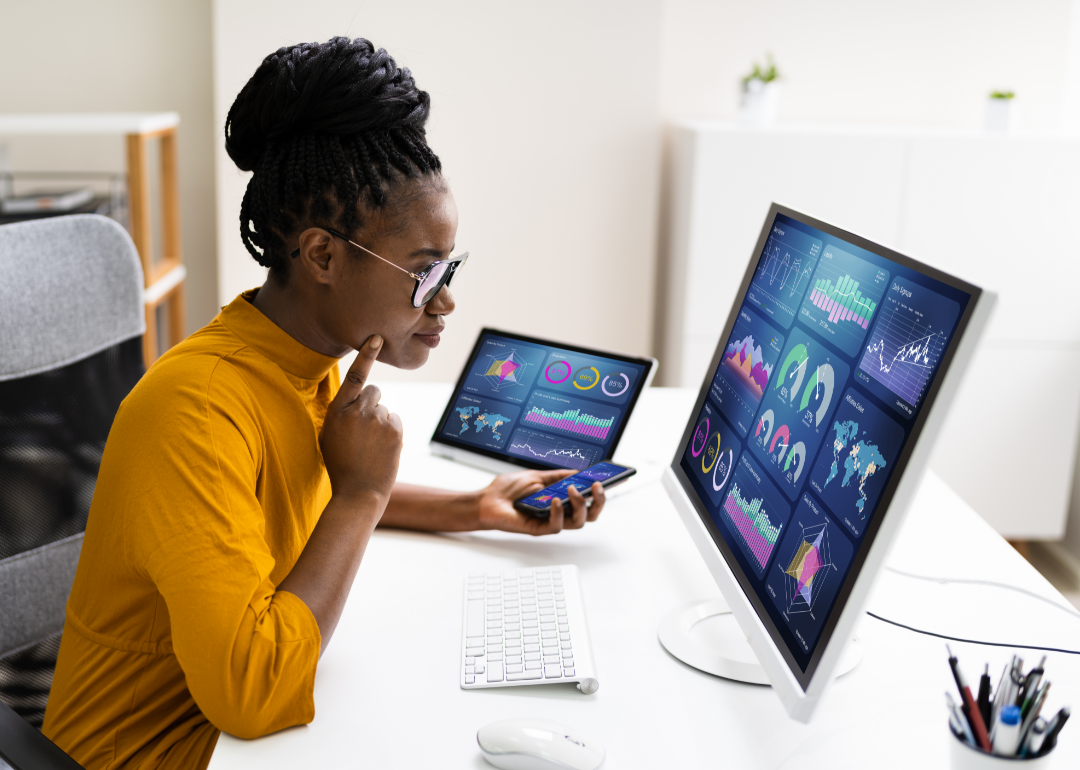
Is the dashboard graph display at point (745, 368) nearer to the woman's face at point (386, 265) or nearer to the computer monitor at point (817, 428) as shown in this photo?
the computer monitor at point (817, 428)

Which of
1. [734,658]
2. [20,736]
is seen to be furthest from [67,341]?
[734,658]

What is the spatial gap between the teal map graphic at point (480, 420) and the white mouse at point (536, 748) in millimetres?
706

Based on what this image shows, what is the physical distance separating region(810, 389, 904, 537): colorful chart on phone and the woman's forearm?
0.54m

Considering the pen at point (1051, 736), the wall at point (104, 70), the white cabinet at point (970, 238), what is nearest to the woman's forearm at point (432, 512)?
the pen at point (1051, 736)

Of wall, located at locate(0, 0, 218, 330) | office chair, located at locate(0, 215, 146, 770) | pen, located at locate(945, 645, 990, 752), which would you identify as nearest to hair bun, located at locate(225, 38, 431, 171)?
office chair, located at locate(0, 215, 146, 770)

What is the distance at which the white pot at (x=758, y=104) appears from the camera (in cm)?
271

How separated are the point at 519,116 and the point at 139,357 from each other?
1.69m

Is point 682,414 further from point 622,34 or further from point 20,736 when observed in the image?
point 622,34

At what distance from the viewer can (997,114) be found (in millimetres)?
2748

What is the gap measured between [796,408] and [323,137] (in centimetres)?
54

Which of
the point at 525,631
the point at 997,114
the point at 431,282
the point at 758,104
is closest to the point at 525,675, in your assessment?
the point at 525,631

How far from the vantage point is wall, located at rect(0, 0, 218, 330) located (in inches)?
110

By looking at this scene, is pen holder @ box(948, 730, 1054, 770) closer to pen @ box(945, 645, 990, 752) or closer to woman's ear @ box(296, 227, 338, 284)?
pen @ box(945, 645, 990, 752)

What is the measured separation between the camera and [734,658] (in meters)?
0.92
